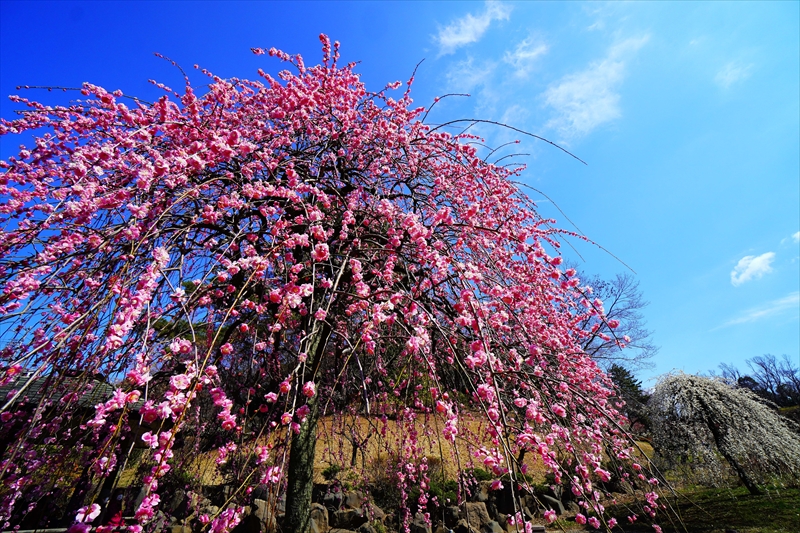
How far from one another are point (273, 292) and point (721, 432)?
34.3 feet

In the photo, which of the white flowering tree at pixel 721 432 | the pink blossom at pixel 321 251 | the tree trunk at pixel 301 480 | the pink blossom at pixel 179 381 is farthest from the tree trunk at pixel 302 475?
the white flowering tree at pixel 721 432

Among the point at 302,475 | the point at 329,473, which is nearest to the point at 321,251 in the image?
the point at 302,475

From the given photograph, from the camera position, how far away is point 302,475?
11.2 ft

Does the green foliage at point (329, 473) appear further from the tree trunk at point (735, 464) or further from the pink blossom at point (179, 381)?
the tree trunk at point (735, 464)

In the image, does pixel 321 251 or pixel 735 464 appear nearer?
pixel 321 251

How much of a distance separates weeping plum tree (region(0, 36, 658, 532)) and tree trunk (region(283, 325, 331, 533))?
0.02 metres

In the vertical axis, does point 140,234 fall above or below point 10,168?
below

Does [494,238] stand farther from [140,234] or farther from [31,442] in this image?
[31,442]

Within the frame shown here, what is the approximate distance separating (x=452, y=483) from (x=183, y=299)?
8928 millimetres

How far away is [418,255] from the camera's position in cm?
268

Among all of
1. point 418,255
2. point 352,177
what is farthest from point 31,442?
point 352,177

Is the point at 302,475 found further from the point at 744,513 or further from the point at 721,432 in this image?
the point at 721,432

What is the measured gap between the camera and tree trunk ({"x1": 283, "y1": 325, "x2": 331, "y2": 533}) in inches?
128

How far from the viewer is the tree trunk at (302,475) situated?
3.26m
